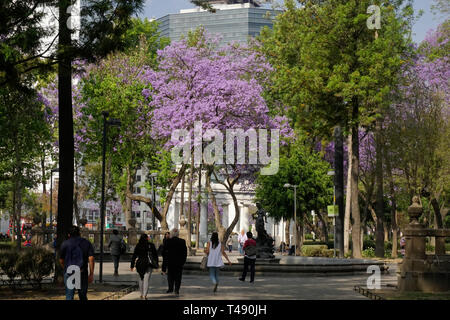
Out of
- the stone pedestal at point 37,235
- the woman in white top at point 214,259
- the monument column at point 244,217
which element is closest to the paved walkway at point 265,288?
the woman in white top at point 214,259

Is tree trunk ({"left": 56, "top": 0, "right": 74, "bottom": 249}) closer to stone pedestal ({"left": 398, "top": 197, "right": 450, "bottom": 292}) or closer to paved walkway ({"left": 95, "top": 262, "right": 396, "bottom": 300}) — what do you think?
paved walkway ({"left": 95, "top": 262, "right": 396, "bottom": 300})

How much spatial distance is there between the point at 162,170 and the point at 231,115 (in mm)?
5457

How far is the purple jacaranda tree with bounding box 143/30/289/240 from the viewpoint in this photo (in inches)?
1793

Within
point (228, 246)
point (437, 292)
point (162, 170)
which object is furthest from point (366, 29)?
point (228, 246)

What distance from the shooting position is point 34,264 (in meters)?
20.1

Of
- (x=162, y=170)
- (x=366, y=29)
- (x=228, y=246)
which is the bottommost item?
(x=228, y=246)

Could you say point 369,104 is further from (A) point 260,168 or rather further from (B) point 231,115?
(A) point 260,168

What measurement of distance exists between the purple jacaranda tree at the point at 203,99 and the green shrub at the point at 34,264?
2516 centimetres

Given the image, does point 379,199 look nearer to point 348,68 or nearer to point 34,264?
point 348,68

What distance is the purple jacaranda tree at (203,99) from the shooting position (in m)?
45.5

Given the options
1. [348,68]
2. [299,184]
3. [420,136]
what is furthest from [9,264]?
[299,184]

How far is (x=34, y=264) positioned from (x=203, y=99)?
88.6 feet

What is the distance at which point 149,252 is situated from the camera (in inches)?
713

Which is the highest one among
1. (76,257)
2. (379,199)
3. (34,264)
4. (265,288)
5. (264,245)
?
(379,199)
